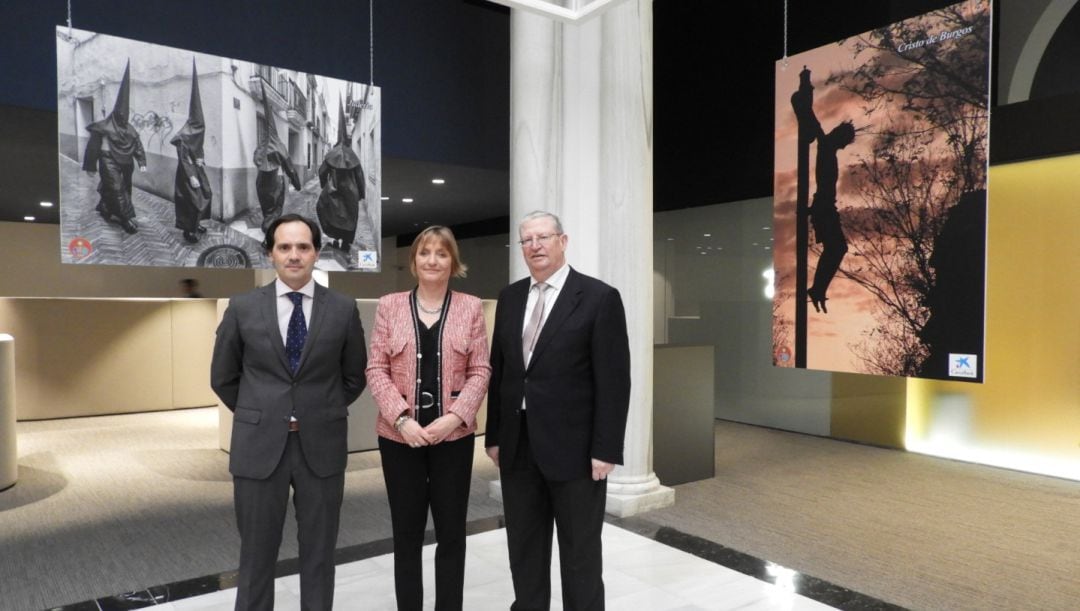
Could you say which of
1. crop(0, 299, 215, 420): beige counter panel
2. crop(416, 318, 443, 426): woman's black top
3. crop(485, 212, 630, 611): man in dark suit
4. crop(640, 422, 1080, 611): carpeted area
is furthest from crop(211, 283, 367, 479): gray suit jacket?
crop(0, 299, 215, 420): beige counter panel

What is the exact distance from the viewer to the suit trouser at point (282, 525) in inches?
97.7

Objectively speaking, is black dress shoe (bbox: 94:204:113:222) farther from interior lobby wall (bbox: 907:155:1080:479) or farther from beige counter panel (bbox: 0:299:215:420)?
interior lobby wall (bbox: 907:155:1080:479)

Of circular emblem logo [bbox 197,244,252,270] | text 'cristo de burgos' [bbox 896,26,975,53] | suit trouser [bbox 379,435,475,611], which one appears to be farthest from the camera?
circular emblem logo [bbox 197,244,252,270]

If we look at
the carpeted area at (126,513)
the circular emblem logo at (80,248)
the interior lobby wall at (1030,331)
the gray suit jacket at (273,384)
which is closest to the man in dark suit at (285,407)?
the gray suit jacket at (273,384)

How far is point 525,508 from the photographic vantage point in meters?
2.76

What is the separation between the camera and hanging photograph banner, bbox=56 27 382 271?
152 inches

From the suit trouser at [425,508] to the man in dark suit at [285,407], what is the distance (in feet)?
0.77

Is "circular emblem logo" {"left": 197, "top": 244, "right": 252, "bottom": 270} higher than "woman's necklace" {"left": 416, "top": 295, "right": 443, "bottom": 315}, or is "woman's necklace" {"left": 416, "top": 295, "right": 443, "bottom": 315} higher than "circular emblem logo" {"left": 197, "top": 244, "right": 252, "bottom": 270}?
"circular emblem logo" {"left": 197, "top": 244, "right": 252, "bottom": 270}

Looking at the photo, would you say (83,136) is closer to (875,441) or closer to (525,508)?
(525,508)

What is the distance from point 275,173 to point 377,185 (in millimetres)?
682

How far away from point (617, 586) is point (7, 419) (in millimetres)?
4837

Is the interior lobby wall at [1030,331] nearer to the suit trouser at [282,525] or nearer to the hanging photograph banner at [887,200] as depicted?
the hanging photograph banner at [887,200]

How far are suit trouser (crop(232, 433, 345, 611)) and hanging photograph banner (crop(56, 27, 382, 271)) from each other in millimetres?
2170

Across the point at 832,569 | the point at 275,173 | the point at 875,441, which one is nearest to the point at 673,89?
the point at 875,441
